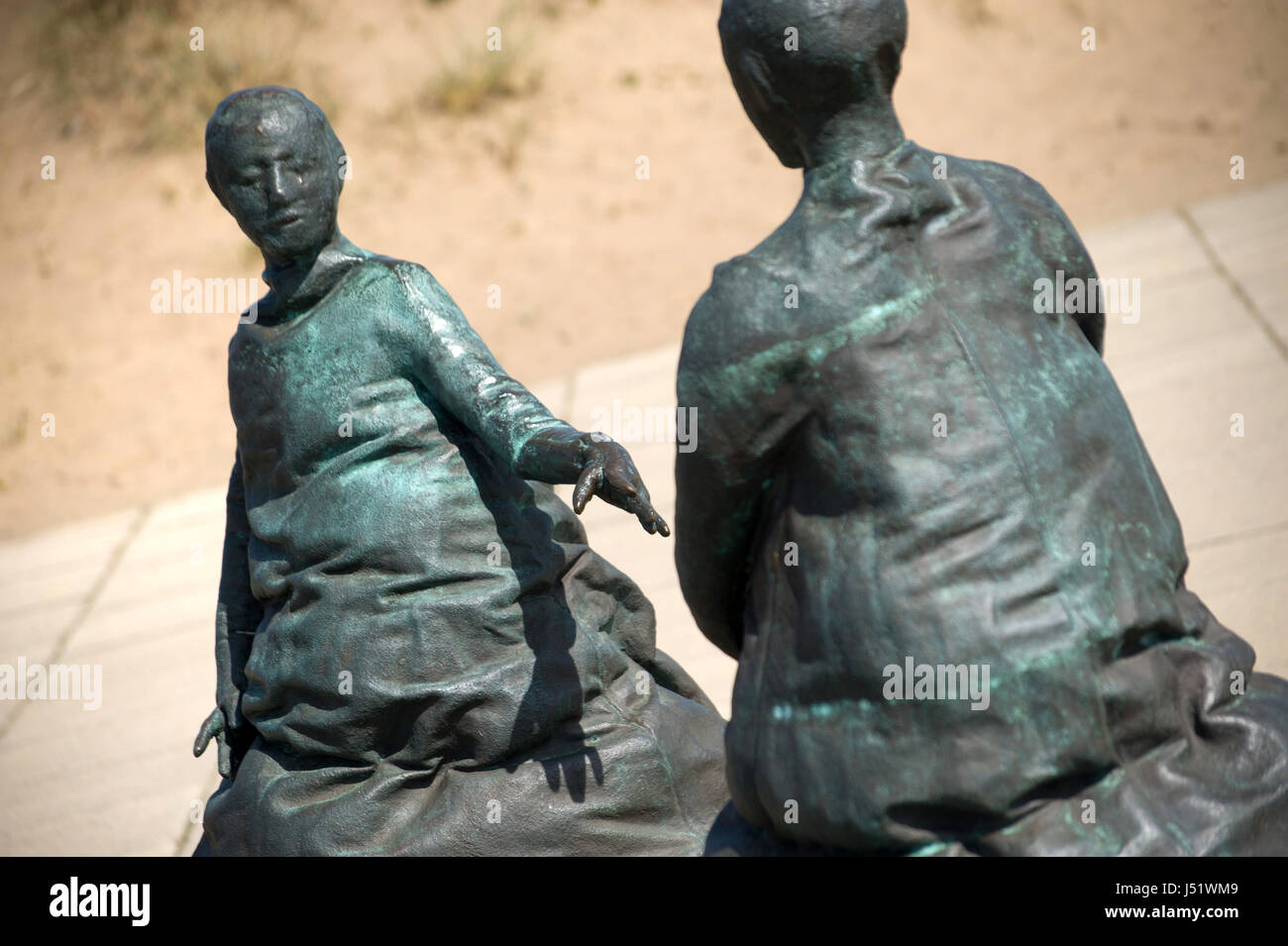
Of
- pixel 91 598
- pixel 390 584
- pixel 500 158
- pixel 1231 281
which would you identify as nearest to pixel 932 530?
pixel 390 584

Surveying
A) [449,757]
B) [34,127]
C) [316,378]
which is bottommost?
[449,757]

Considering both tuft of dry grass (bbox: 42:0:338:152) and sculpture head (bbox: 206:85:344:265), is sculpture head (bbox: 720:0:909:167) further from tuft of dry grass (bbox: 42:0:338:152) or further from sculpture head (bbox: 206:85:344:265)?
tuft of dry grass (bbox: 42:0:338:152)

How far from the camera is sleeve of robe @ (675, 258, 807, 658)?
224cm

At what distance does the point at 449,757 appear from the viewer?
3.23 m

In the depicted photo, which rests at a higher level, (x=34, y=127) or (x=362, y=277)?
(x=34, y=127)

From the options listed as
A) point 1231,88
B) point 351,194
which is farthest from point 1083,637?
point 351,194

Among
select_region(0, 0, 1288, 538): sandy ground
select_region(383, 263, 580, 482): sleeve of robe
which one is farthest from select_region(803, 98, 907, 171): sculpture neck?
select_region(0, 0, 1288, 538): sandy ground

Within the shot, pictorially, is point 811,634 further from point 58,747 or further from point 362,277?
point 58,747

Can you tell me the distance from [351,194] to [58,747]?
5895 millimetres

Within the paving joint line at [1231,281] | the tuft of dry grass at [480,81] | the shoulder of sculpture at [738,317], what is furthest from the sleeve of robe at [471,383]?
the tuft of dry grass at [480,81]

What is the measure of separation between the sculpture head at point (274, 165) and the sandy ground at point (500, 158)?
17.5 ft

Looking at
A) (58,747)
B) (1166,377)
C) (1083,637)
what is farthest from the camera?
(1166,377)

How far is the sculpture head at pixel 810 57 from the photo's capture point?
2.19 meters

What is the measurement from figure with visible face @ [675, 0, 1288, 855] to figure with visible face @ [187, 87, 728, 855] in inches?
35.8
